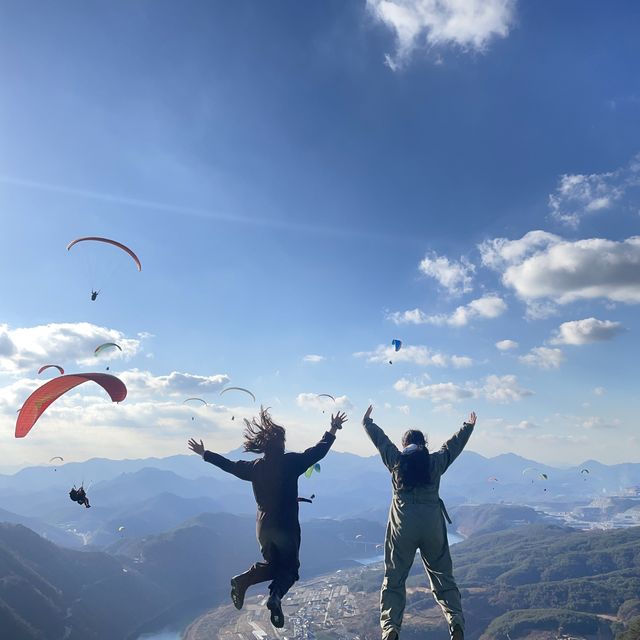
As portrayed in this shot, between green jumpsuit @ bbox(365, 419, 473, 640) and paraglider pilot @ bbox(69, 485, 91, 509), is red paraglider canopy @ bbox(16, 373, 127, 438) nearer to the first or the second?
paraglider pilot @ bbox(69, 485, 91, 509)

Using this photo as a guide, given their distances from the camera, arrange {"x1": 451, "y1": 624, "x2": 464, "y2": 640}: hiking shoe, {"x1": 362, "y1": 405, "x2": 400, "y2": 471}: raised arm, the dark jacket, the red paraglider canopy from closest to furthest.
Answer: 1. {"x1": 451, "y1": 624, "x2": 464, "y2": 640}: hiking shoe
2. the dark jacket
3. {"x1": 362, "y1": 405, "x2": 400, "y2": 471}: raised arm
4. the red paraglider canopy

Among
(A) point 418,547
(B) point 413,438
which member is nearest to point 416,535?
(A) point 418,547

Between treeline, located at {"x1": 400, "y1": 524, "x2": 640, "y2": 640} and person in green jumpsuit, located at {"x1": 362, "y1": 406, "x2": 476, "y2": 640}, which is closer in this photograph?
person in green jumpsuit, located at {"x1": 362, "y1": 406, "x2": 476, "y2": 640}

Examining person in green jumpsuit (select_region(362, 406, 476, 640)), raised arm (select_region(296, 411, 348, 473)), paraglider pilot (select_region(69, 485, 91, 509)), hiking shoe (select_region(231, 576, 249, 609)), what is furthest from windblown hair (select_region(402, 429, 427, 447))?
paraglider pilot (select_region(69, 485, 91, 509))

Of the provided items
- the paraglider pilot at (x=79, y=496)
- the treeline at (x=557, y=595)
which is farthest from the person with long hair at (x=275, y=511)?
the treeline at (x=557, y=595)

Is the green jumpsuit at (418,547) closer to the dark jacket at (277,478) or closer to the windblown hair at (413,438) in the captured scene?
the windblown hair at (413,438)

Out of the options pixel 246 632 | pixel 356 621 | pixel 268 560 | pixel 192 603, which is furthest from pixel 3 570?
pixel 268 560

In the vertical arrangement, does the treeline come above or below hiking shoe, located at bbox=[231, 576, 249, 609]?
below
